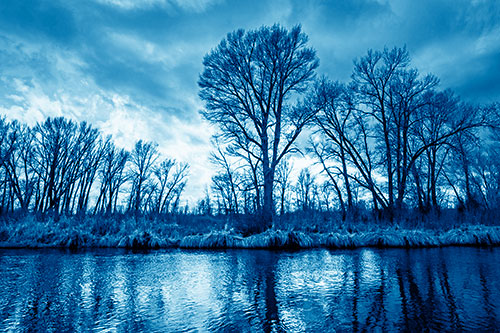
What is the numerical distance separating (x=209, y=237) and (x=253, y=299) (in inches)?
217

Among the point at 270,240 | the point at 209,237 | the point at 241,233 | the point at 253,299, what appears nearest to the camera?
the point at 253,299

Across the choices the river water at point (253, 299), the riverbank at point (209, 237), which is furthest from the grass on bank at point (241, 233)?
the river water at point (253, 299)

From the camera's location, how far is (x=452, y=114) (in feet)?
51.3

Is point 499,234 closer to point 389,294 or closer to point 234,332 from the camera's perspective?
point 389,294

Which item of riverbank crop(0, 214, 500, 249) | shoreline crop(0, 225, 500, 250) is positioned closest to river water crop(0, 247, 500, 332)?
shoreline crop(0, 225, 500, 250)

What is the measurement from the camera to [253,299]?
2.40m

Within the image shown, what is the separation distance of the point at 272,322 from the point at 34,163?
29.8 metres

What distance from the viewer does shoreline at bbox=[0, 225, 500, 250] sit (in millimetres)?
7395

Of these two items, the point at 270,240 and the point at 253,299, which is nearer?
the point at 253,299

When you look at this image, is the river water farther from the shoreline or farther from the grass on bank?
the grass on bank

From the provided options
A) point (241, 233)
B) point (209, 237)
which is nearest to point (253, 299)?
point (209, 237)

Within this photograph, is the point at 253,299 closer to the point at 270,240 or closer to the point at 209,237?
the point at 270,240

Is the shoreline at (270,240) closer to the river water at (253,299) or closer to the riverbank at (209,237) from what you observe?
the riverbank at (209,237)

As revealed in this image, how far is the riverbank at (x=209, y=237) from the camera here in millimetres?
7465
